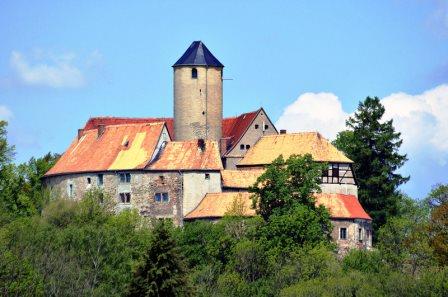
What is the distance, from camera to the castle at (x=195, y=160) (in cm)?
10338

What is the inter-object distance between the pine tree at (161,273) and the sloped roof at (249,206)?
2810cm

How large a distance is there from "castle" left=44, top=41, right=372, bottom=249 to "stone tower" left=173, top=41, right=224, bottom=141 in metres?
0.06

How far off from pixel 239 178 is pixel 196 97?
6195 millimetres

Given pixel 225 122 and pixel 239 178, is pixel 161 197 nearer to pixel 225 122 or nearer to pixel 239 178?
pixel 239 178

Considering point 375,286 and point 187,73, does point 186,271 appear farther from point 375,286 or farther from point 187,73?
point 187,73

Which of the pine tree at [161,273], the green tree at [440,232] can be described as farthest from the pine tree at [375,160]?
the pine tree at [161,273]

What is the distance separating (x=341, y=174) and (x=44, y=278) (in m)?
24.0

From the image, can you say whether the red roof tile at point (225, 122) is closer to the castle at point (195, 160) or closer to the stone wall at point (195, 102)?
the castle at point (195, 160)

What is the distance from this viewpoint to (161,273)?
72.4 metres

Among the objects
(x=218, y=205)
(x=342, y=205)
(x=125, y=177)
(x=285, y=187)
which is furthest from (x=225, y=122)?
(x=285, y=187)

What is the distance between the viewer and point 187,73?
109 metres

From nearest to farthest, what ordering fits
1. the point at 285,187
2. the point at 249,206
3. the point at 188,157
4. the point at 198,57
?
1. the point at 285,187
2. the point at 249,206
3. the point at 188,157
4. the point at 198,57

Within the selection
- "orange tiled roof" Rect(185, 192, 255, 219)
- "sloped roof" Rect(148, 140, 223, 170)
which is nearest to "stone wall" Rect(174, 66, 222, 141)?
"sloped roof" Rect(148, 140, 223, 170)

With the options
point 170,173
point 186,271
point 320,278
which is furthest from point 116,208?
point 186,271
